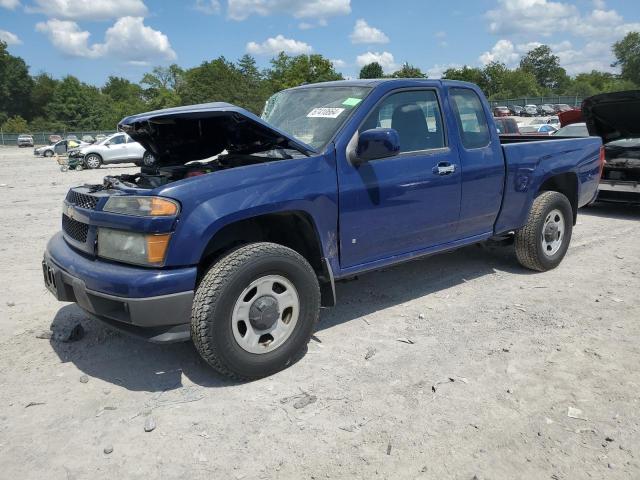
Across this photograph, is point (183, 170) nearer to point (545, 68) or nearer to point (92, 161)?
point (92, 161)

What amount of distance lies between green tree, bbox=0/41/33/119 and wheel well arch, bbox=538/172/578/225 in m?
105

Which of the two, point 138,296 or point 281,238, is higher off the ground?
point 281,238

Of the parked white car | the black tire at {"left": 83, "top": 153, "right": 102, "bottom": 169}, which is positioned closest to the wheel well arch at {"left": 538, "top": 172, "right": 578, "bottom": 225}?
the parked white car

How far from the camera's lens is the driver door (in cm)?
387

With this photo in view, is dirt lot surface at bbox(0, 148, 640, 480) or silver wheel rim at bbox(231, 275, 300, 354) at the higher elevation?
silver wheel rim at bbox(231, 275, 300, 354)

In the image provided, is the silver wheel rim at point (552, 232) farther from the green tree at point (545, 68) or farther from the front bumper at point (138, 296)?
the green tree at point (545, 68)

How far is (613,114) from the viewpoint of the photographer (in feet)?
28.6

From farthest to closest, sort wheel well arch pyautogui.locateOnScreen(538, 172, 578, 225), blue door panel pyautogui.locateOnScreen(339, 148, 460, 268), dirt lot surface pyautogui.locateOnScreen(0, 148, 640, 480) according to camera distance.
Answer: wheel well arch pyautogui.locateOnScreen(538, 172, 578, 225)
blue door panel pyautogui.locateOnScreen(339, 148, 460, 268)
dirt lot surface pyautogui.locateOnScreen(0, 148, 640, 480)

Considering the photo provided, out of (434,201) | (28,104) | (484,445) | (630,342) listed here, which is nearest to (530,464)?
(484,445)

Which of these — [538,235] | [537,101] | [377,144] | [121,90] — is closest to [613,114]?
[538,235]

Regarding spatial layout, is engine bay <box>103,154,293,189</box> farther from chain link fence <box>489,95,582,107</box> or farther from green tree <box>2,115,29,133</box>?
green tree <box>2,115,29,133</box>

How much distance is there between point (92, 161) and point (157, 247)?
22.8 m

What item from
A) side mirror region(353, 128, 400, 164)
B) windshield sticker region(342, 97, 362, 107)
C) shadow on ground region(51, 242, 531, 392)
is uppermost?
windshield sticker region(342, 97, 362, 107)

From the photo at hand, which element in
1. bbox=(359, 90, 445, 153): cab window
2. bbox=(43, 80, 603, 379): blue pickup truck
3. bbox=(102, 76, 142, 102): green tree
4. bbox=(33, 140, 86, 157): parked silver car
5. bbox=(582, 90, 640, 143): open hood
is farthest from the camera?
bbox=(102, 76, 142, 102): green tree
